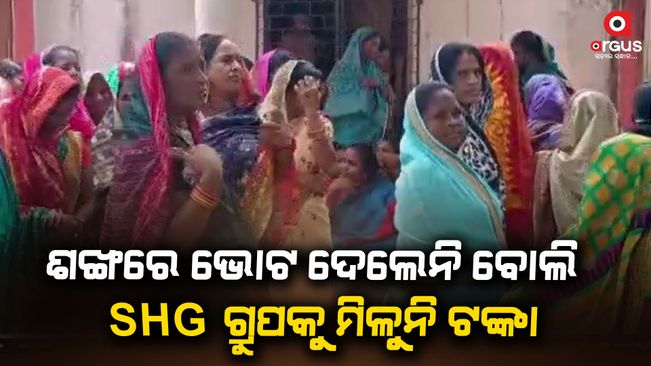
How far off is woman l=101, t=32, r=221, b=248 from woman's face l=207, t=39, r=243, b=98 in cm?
3

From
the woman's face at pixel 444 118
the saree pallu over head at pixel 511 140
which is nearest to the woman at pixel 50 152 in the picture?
the woman's face at pixel 444 118

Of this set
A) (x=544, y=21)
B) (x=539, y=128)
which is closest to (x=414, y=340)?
(x=539, y=128)

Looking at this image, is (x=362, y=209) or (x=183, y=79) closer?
(x=183, y=79)

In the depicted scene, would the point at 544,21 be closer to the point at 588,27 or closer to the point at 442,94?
the point at 588,27

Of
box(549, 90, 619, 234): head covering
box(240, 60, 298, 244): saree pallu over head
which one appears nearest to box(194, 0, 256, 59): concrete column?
box(240, 60, 298, 244): saree pallu over head

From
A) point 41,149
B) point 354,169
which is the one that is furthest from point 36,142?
point 354,169

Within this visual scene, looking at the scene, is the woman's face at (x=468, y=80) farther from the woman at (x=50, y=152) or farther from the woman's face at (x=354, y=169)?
the woman at (x=50, y=152)

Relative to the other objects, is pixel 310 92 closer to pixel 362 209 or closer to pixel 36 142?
pixel 362 209

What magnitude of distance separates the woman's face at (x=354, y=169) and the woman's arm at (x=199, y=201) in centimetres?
35

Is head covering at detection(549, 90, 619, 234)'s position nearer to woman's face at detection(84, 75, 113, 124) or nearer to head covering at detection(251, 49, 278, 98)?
head covering at detection(251, 49, 278, 98)

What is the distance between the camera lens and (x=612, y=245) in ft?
8.63

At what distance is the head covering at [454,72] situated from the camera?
2574mm

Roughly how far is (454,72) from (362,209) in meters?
0.44

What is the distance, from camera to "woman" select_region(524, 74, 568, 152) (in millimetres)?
2615
